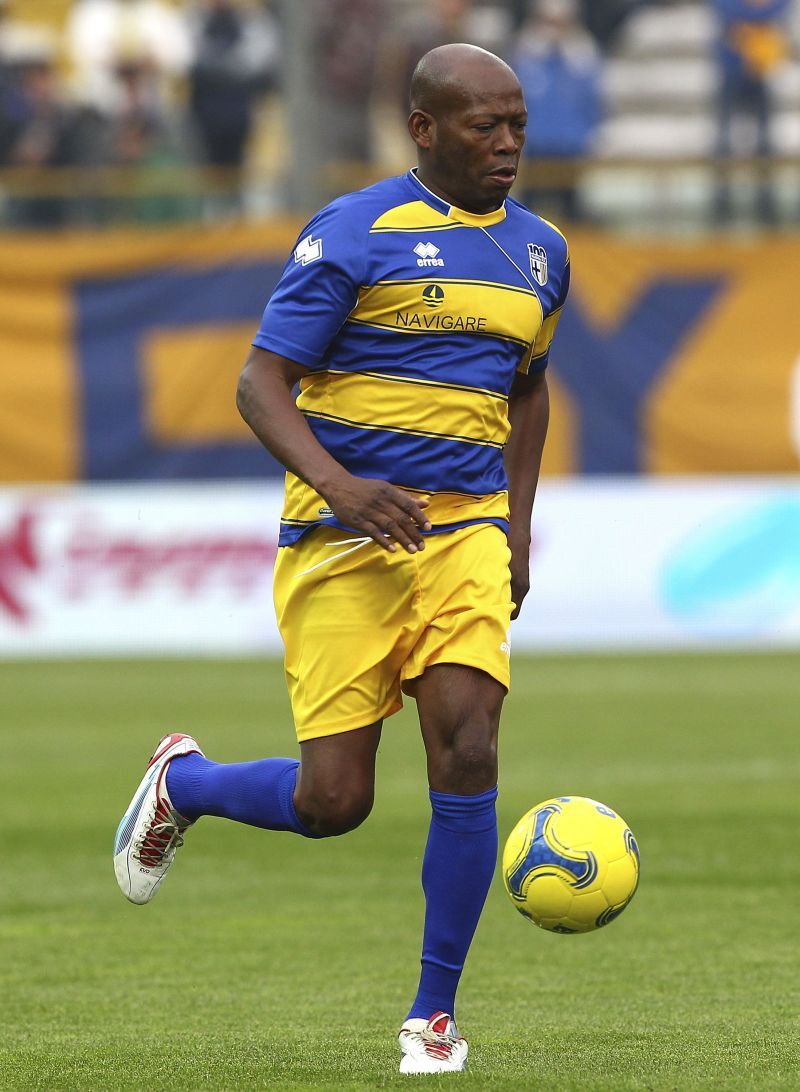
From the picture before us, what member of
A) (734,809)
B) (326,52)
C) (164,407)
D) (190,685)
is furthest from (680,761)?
(326,52)

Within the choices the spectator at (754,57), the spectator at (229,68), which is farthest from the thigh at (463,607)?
the spectator at (229,68)

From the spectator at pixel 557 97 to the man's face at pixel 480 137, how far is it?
12912 millimetres

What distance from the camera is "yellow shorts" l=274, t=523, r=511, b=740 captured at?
5.01 meters

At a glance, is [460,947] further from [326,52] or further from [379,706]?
[326,52]

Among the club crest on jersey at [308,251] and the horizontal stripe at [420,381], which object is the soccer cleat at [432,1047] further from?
the club crest on jersey at [308,251]

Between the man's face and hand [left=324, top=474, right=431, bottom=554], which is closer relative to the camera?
hand [left=324, top=474, right=431, bottom=554]

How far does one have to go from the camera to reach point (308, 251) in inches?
197

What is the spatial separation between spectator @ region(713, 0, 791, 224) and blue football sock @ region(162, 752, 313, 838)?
13515mm

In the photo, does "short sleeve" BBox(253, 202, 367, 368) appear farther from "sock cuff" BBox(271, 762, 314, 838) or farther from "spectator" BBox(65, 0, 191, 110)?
Result: "spectator" BBox(65, 0, 191, 110)

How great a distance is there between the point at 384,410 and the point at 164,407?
12911mm

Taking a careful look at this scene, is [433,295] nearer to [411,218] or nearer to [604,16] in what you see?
[411,218]

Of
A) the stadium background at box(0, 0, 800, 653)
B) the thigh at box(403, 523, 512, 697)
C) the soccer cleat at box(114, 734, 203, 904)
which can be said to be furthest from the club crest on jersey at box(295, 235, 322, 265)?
the stadium background at box(0, 0, 800, 653)

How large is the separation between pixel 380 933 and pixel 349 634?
6.92 feet

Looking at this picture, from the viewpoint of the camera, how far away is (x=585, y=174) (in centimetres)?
1833
